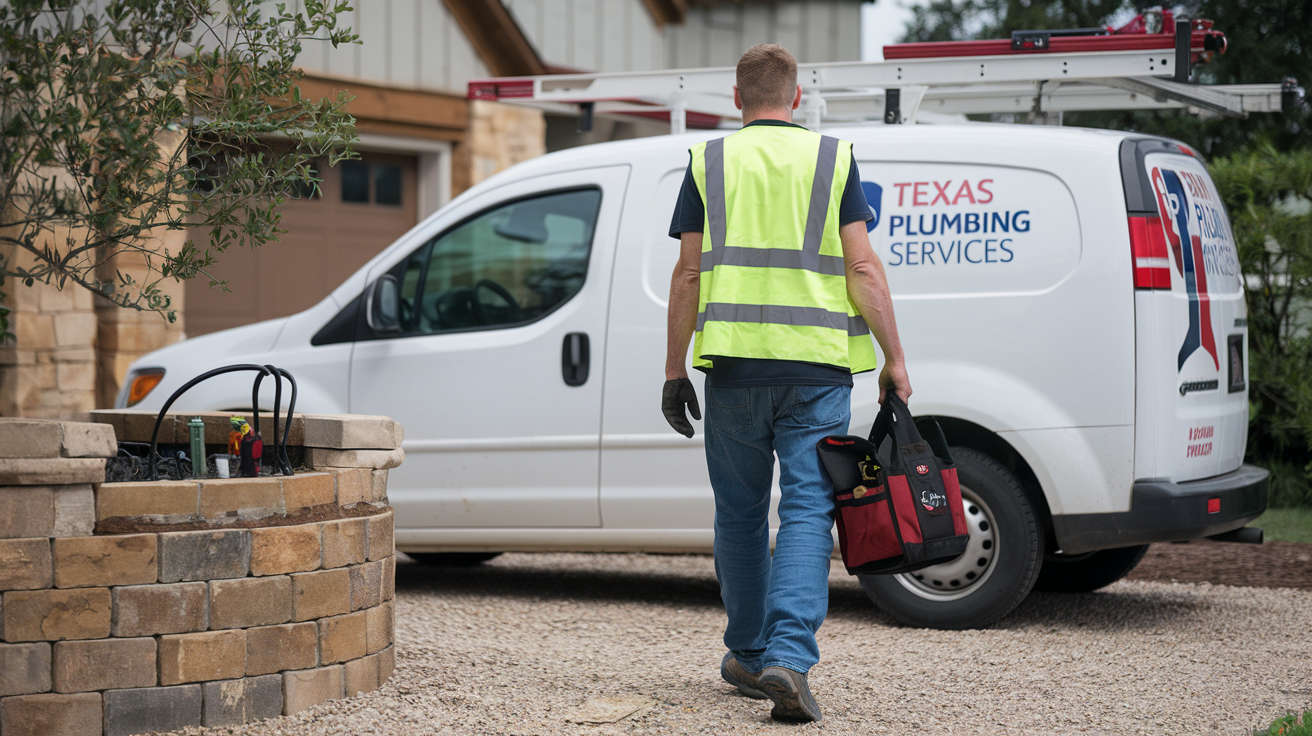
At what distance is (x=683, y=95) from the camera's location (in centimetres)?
613

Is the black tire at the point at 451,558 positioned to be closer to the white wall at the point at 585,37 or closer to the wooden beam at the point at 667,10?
the white wall at the point at 585,37

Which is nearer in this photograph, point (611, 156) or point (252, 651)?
point (252, 651)

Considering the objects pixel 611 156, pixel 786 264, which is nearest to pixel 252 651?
pixel 786 264

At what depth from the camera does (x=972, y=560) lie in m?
5.08

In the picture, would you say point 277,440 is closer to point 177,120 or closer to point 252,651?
point 252,651

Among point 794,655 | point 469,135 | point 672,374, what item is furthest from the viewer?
point 469,135

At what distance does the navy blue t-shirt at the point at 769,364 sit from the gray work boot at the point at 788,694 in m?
0.78

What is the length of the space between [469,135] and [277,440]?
7499 mm

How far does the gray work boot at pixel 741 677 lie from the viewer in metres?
3.92

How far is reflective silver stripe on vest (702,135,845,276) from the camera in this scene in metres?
3.69

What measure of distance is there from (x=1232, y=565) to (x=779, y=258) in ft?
13.9

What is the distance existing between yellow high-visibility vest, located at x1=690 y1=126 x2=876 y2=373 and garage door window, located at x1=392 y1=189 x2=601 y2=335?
6.69ft

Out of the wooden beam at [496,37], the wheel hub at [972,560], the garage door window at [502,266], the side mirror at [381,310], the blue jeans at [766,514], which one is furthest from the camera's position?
the wooden beam at [496,37]

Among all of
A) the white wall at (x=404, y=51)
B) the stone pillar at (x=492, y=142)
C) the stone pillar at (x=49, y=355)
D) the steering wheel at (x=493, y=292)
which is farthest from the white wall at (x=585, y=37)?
the steering wheel at (x=493, y=292)
